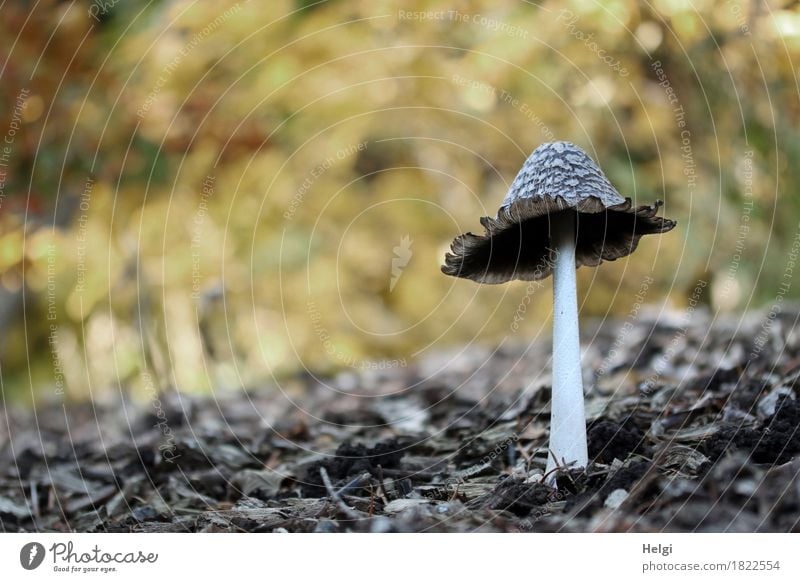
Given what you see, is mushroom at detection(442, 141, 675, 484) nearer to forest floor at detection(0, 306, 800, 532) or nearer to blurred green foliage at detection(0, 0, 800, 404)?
forest floor at detection(0, 306, 800, 532)

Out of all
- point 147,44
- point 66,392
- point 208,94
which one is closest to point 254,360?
point 66,392

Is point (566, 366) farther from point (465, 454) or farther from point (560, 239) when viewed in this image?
point (465, 454)

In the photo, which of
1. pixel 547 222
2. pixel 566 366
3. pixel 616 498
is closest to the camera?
pixel 616 498

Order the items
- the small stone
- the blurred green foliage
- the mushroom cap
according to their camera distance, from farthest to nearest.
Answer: the blurred green foliage, the mushroom cap, the small stone

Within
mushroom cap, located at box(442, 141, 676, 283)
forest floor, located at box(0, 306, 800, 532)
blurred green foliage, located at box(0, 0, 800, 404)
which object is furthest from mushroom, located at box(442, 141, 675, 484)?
blurred green foliage, located at box(0, 0, 800, 404)

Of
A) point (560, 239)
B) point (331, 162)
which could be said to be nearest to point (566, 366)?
point (560, 239)

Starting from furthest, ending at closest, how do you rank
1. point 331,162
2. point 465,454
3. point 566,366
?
point 331,162
point 465,454
point 566,366
